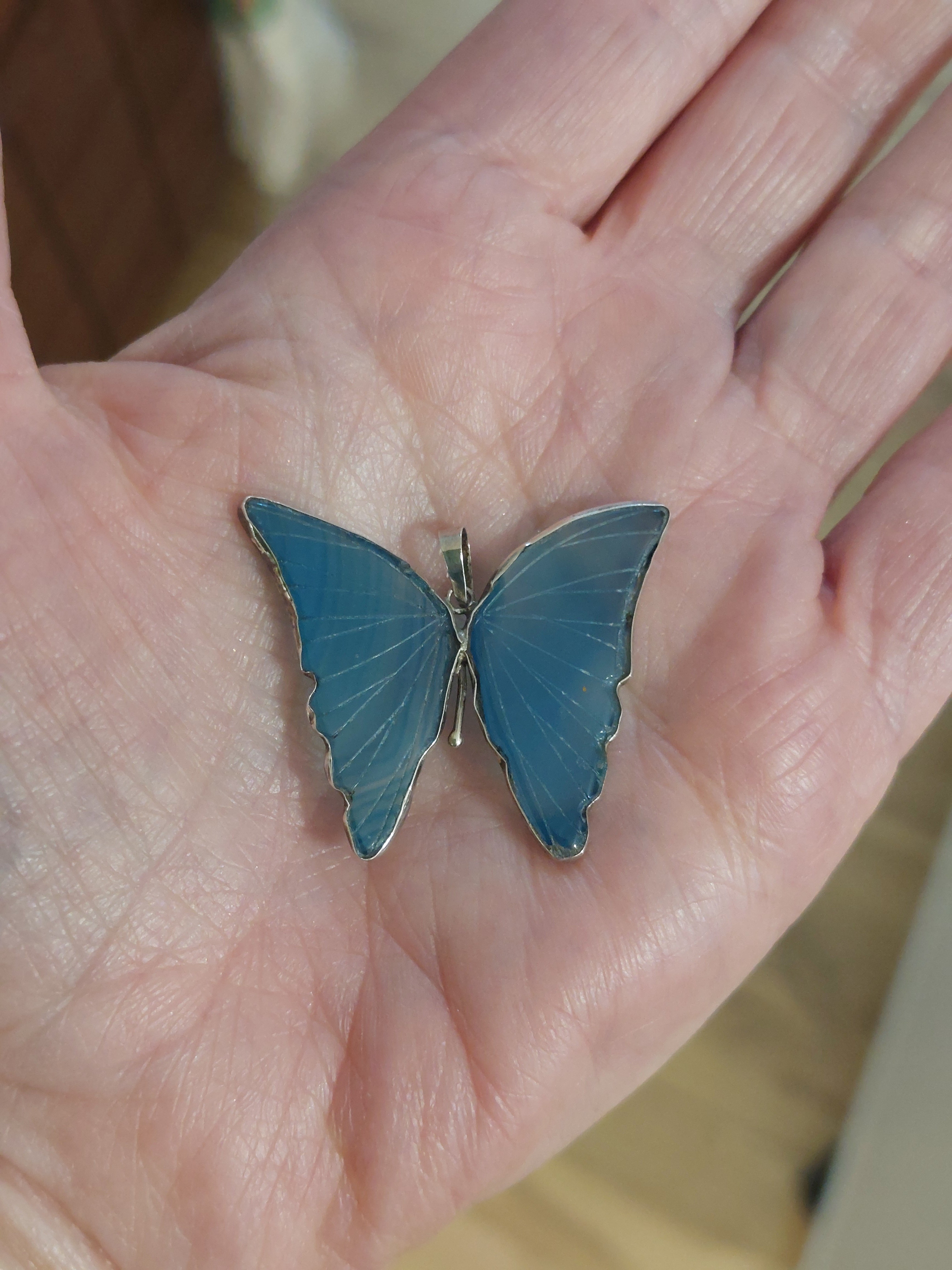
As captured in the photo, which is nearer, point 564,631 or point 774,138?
point 564,631

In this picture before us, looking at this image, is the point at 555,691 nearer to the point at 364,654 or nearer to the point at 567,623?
the point at 567,623

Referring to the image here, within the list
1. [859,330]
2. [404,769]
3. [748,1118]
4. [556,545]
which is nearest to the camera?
[404,769]

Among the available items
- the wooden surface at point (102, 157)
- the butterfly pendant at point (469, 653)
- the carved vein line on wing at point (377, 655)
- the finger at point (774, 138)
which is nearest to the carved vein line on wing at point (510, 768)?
the butterfly pendant at point (469, 653)

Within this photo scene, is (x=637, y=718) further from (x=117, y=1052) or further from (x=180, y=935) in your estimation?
(x=117, y=1052)

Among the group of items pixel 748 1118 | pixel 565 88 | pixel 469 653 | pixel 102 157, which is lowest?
pixel 748 1118

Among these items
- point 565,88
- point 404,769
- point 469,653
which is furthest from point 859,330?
point 404,769

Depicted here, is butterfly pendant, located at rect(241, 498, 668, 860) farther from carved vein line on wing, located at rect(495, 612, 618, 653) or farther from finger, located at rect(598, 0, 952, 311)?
finger, located at rect(598, 0, 952, 311)

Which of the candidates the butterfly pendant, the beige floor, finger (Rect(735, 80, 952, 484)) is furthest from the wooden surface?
the beige floor
